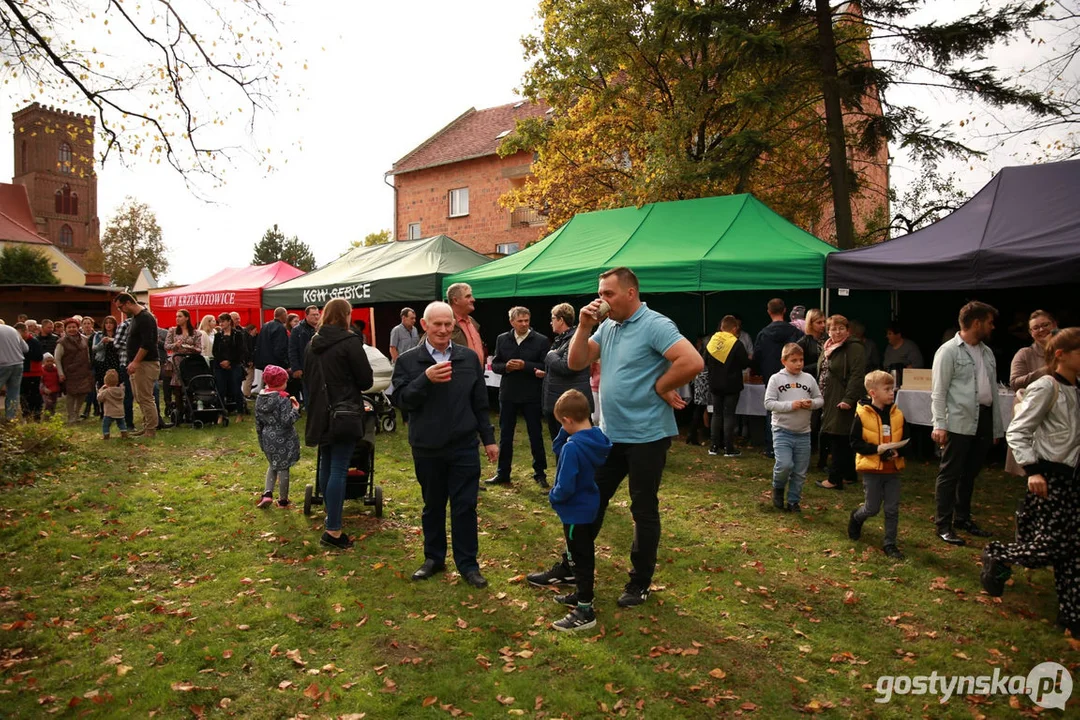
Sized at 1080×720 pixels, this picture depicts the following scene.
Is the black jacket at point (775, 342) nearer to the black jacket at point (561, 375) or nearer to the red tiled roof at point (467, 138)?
the black jacket at point (561, 375)

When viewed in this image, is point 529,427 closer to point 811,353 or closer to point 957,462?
point 811,353

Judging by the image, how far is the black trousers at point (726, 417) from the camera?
9.21 meters

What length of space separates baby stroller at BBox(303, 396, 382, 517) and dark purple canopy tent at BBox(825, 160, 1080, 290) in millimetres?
5886

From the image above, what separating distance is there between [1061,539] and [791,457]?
2.61 metres

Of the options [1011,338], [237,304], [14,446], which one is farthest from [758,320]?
[237,304]

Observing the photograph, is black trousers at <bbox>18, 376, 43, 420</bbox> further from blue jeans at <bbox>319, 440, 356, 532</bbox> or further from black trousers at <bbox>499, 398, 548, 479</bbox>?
blue jeans at <bbox>319, 440, 356, 532</bbox>

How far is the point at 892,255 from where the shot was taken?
27.7 ft

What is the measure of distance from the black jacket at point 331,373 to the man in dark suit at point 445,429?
0.78 meters

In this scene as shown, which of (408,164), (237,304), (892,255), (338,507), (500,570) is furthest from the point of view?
(408,164)

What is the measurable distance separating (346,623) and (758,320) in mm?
9887

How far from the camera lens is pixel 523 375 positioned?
7359 millimetres

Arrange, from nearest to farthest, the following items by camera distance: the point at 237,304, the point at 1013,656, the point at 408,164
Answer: the point at 1013,656 < the point at 237,304 < the point at 408,164

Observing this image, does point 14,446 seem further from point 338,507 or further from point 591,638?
point 591,638

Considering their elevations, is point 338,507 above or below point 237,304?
below
